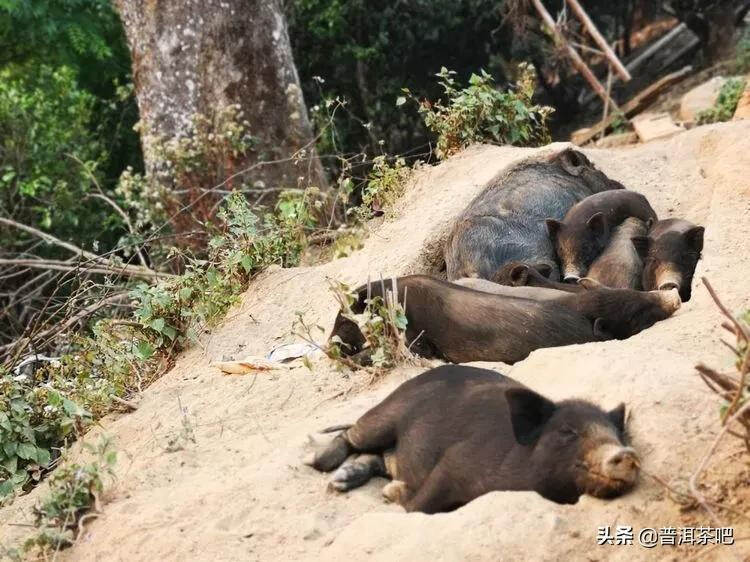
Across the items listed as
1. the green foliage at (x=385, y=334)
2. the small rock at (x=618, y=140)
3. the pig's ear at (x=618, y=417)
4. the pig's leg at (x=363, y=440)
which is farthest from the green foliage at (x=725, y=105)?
the pig's ear at (x=618, y=417)

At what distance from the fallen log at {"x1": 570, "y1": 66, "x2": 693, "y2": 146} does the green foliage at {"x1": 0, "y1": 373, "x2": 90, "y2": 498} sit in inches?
379

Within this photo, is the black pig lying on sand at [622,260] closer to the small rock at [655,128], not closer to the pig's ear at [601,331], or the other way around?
the pig's ear at [601,331]

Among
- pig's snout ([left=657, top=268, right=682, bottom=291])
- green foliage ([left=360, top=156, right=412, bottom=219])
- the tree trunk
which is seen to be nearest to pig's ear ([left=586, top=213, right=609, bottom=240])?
pig's snout ([left=657, top=268, right=682, bottom=291])

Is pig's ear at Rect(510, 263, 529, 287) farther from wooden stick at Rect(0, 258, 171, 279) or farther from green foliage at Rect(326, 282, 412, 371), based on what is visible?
wooden stick at Rect(0, 258, 171, 279)

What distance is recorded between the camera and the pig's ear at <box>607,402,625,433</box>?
516 cm

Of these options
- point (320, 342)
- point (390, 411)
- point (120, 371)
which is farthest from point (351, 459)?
point (120, 371)

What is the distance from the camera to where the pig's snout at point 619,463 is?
4.82 meters

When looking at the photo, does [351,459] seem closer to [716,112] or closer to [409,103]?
[716,112]

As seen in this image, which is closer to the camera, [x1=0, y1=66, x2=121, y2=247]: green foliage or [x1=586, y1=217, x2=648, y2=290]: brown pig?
[x1=586, y1=217, x2=648, y2=290]: brown pig

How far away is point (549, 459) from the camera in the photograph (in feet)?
16.4

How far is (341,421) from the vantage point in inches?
249

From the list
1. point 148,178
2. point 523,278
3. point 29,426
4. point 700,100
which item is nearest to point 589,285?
point 523,278

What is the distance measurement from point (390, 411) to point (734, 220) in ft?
11.4

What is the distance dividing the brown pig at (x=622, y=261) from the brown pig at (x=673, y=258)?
0.10m
